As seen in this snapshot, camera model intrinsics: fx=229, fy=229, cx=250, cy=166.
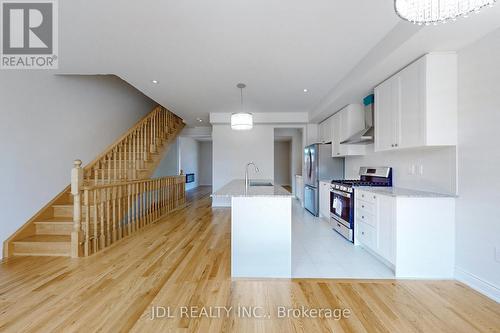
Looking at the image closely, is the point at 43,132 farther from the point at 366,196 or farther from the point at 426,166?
the point at 426,166

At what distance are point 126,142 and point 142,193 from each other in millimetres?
1148

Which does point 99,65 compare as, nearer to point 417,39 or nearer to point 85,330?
point 85,330

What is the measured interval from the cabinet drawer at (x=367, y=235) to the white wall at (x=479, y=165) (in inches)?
30.6

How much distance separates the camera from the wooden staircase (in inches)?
120

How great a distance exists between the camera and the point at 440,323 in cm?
173

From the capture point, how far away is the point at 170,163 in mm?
7934

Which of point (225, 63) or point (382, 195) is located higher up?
point (225, 63)

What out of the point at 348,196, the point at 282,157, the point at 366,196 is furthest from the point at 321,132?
the point at 282,157

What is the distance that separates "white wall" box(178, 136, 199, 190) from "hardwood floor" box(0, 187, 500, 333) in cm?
744

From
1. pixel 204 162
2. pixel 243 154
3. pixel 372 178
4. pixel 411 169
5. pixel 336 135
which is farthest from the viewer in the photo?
pixel 204 162

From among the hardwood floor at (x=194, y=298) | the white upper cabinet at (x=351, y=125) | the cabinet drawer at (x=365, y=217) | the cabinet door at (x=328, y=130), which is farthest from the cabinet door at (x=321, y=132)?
the hardwood floor at (x=194, y=298)

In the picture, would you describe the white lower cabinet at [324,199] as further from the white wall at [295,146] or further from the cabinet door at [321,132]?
the white wall at [295,146]

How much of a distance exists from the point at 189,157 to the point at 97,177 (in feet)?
23.1

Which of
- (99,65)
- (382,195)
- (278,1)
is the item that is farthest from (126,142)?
(382,195)
